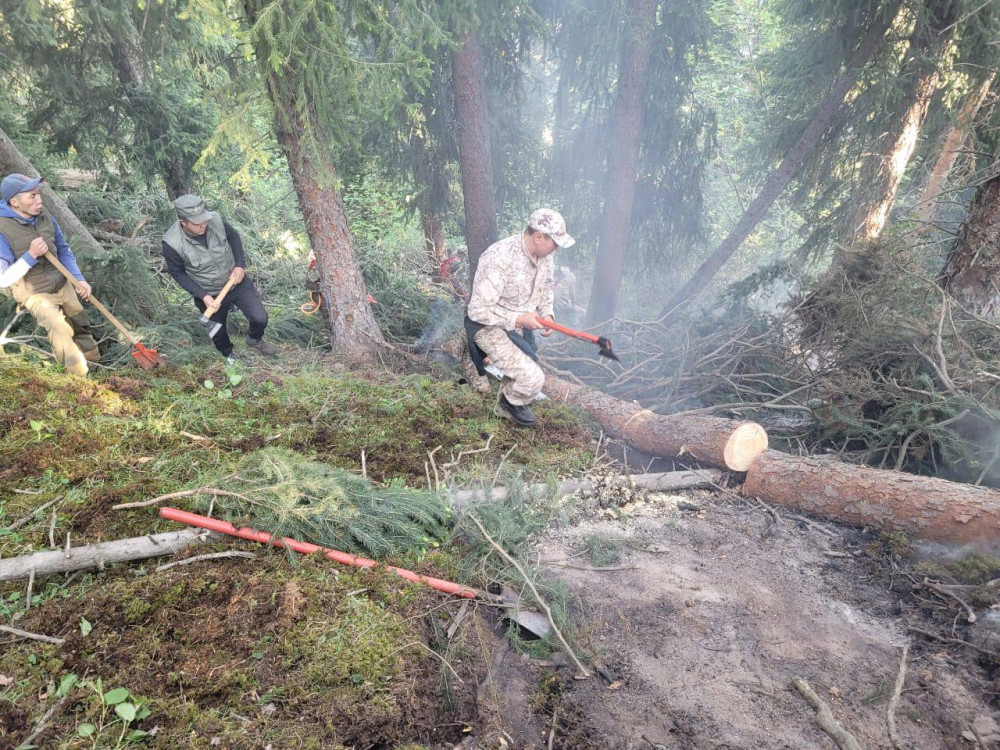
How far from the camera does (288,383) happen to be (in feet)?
17.9

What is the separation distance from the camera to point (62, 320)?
5.02 m

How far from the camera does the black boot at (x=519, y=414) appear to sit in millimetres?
5637

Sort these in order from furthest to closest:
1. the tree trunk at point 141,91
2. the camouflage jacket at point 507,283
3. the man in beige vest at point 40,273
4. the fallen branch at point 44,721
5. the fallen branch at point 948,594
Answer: the tree trunk at point 141,91 < the camouflage jacket at point 507,283 < the man in beige vest at point 40,273 < the fallen branch at point 948,594 < the fallen branch at point 44,721

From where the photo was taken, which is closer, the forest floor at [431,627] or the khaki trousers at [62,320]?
the forest floor at [431,627]

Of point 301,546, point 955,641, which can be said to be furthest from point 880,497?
point 301,546

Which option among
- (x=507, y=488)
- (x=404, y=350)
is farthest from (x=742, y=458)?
(x=404, y=350)

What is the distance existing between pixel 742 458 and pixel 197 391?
5.49 metres

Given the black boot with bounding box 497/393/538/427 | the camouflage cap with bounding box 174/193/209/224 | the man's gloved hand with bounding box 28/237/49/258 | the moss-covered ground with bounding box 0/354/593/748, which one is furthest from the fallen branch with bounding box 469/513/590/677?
the man's gloved hand with bounding box 28/237/49/258

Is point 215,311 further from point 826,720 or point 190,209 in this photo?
point 826,720

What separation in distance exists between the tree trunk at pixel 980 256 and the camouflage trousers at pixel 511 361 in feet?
16.0

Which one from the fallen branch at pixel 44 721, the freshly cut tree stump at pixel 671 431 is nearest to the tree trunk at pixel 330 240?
the freshly cut tree stump at pixel 671 431

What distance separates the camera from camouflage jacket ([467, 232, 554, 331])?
513cm

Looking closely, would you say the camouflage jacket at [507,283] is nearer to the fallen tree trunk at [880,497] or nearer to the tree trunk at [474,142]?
the fallen tree trunk at [880,497]

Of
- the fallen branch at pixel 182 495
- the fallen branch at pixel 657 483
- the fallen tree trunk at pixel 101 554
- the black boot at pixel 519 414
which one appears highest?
the fallen branch at pixel 182 495
